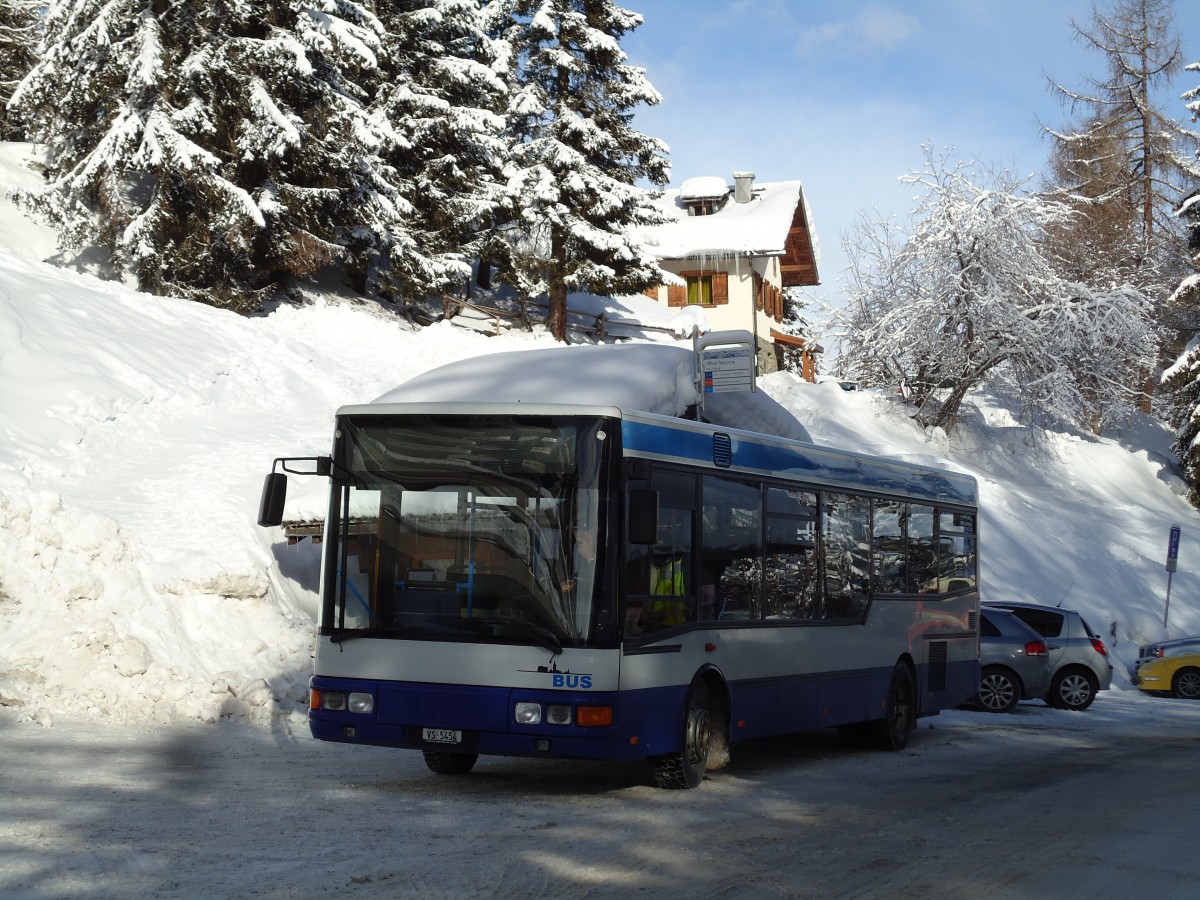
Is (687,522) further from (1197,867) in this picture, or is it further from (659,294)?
(659,294)

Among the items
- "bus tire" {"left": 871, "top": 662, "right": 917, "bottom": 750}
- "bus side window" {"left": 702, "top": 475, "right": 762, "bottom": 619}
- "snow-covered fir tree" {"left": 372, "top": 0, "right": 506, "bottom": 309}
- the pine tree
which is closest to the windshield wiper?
"bus side window" {"left": 702, "top": 475, "right": 762, "bottom": 619}

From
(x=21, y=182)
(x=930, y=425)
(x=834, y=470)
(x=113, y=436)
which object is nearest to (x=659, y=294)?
(x=930, y=425)

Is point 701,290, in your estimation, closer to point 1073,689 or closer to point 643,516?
point 1073,689

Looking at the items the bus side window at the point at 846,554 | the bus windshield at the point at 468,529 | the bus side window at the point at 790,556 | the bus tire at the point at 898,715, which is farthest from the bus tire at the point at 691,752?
the bus tire at the point at 898,715

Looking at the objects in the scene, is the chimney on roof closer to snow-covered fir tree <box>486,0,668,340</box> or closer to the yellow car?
snow-covered fir tree <box>486,0,668,340</box>

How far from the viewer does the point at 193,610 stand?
1388cm

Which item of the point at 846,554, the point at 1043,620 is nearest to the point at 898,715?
the point at 846,554

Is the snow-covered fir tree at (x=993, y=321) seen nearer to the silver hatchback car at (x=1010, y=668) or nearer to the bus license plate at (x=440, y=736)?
the silver hatchback car at (x=1010, y=668)

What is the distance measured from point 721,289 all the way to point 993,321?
18.4 meters

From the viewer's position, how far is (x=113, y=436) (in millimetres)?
17859

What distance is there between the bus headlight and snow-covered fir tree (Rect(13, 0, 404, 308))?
20249mm

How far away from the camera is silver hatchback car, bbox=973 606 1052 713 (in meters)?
19.2

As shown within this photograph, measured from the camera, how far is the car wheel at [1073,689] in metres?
19.6

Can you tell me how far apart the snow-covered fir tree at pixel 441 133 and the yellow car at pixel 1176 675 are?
64.4 ft
